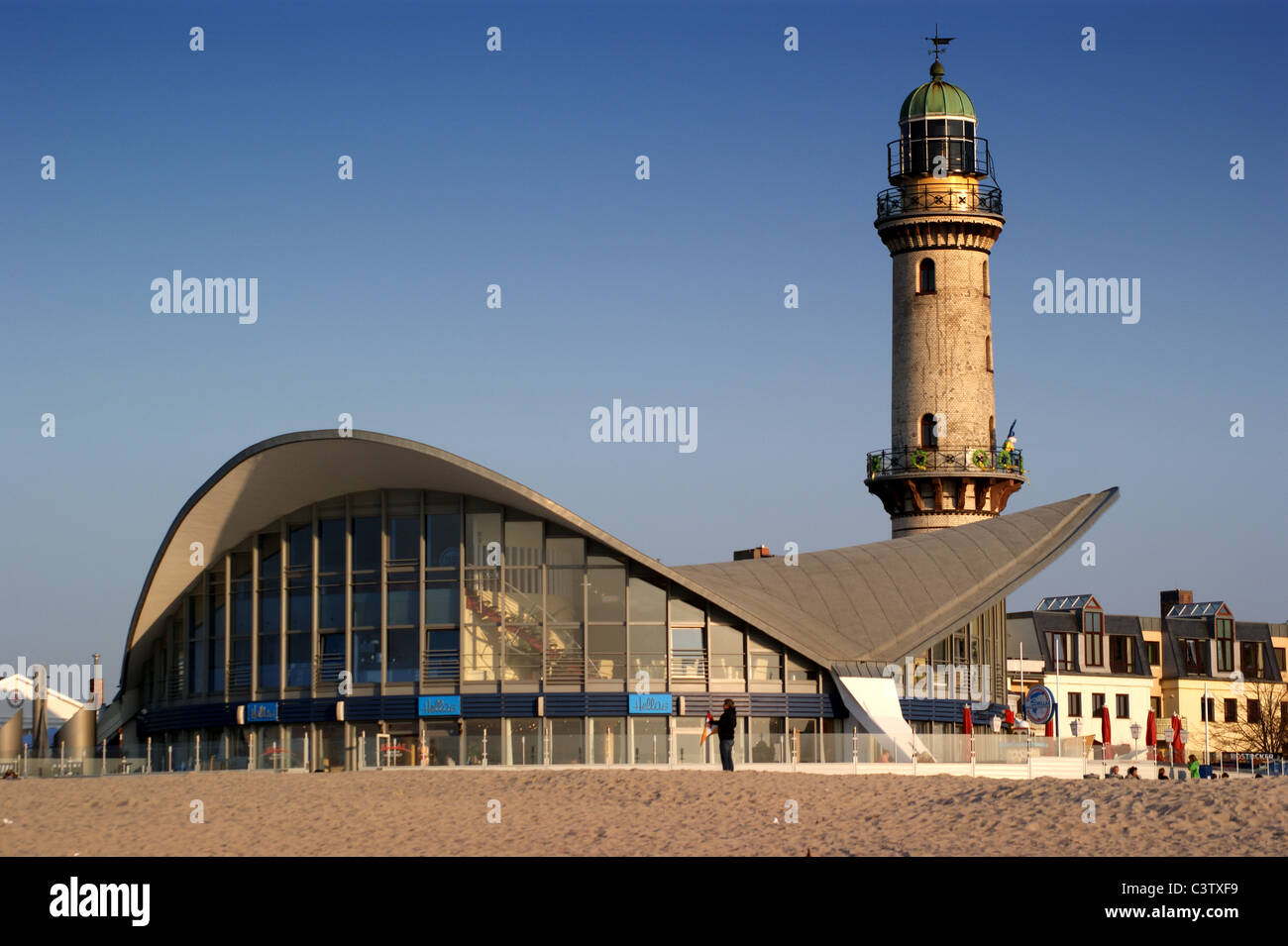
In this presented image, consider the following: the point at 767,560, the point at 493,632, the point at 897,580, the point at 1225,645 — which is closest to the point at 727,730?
the point at 493,632

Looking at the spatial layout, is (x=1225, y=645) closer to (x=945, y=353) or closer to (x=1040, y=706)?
(x=945, y=353)

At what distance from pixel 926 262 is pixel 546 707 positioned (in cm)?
3100

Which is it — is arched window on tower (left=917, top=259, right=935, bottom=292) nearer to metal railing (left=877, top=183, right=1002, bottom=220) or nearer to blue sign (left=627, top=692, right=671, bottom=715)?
metal railing (left=877, top=183, right=1002, bottom=220)

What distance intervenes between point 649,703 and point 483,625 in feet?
16.9

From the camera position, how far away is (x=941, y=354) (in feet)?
243

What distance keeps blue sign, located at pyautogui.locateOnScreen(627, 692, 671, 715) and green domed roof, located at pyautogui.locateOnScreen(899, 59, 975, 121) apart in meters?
34.7

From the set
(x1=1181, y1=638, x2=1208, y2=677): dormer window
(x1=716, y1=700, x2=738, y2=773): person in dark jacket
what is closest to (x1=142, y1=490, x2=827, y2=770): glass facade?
(x1=716, y1=700, x2=738, y2=773): person in dark jacket

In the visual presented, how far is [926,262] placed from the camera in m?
75.0

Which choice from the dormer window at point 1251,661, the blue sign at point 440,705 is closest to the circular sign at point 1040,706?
the blue sign at point 440,705

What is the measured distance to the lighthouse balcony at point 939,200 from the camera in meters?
75.0

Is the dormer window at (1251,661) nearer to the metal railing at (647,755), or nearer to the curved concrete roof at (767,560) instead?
the curved concrete roof at (767,560)

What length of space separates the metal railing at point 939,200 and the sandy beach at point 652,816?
130 feet

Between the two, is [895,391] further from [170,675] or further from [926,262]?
[170,675]
